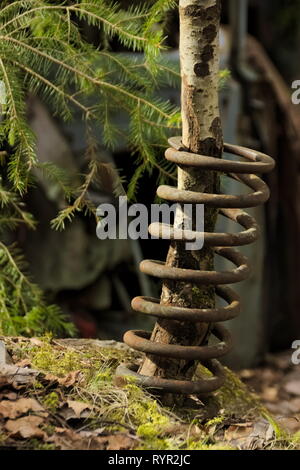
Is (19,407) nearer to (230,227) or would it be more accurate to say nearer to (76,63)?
(76,63)

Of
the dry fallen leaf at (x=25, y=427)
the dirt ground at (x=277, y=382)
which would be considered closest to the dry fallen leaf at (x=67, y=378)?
the dry fallen leaf at (x=25, y=427)

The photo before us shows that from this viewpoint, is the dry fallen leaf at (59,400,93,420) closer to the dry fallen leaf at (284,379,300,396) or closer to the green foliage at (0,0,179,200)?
the green foliage at (0,0,179,200)

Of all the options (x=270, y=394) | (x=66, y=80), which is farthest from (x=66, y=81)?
(x=270, y=394)

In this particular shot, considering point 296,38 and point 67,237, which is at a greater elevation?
point 296,38

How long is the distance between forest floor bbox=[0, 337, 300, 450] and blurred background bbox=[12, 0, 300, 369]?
7.34 feet

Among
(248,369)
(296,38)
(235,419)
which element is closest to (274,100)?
(296,38)

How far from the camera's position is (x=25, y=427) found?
2.18 meters

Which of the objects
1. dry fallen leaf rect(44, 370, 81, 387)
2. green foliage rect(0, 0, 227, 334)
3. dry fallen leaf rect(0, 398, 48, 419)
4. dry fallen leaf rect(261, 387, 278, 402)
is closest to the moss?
dry fallen leaf rect(0, 398, 48, 419)

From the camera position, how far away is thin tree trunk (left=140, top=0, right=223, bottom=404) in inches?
98.0

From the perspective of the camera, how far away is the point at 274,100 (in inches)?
298

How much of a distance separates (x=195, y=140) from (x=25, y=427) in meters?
1.06

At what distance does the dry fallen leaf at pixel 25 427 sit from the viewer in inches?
84.9

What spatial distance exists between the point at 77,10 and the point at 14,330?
4.51 feet
